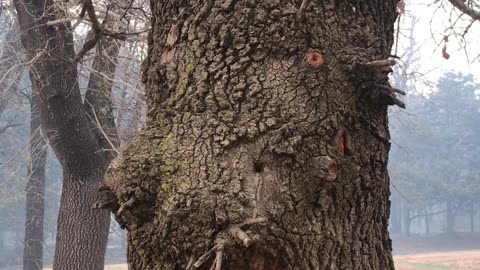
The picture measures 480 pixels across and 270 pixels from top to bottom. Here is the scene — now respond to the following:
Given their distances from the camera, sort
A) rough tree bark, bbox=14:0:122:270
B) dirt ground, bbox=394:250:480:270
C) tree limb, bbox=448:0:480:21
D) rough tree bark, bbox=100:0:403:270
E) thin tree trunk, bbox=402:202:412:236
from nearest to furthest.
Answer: rough tree bark, bbox=100:0:403:270 → tree limb, bbox=448:0:480:21 → rough tree bark, bbox=14:0:122:270 → dirt ground, bbox=394:250:480:270 → thin tree trunk, bbox=402:202:412:236

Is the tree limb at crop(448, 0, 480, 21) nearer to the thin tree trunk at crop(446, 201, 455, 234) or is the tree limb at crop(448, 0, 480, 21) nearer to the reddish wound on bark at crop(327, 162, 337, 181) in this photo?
the reddish wound on bark at crop(327, 162, 337, 181)

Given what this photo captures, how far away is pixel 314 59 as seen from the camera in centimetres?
189

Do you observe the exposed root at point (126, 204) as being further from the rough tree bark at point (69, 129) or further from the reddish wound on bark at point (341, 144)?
the rough tree bark at point (69, 129)

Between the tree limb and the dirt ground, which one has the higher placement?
the tree limb

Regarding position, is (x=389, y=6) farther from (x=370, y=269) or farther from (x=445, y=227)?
(x=445, y=227)

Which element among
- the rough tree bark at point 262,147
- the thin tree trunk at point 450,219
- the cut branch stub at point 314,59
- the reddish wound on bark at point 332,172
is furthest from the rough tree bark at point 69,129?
the thin tree trunk at point 450,219

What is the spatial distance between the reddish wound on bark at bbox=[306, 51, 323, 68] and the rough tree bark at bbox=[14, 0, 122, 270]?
16.4 feet

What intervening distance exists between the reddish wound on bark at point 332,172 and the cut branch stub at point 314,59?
31cm

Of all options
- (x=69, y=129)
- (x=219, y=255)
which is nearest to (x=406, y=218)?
(x=69, y=129)

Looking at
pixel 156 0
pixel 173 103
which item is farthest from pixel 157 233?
pixel 156 0

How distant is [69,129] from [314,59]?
5517 millimetres

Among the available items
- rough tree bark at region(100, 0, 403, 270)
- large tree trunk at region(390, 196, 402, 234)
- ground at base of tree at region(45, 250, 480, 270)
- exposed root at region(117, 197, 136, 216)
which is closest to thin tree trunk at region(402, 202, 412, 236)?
large tree trunk at region(390, 196, 402, 234)

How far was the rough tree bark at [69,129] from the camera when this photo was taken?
22.4 ft

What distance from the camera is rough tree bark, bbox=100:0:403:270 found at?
173 centimetres
